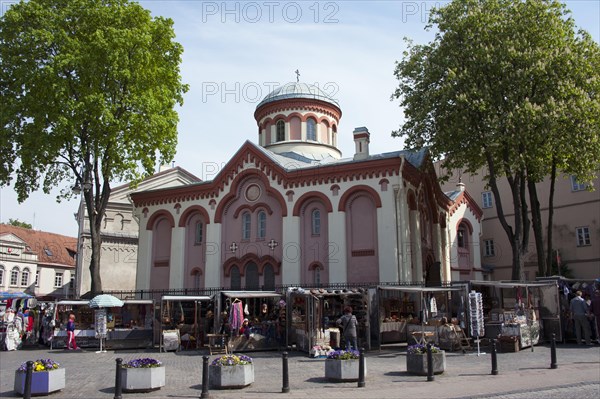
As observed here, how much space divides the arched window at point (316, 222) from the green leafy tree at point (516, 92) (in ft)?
23.1

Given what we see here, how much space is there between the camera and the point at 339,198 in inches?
1083

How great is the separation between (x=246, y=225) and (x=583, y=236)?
24.3m

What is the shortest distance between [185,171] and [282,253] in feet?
66.8

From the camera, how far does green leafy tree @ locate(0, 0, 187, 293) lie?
23906 mm

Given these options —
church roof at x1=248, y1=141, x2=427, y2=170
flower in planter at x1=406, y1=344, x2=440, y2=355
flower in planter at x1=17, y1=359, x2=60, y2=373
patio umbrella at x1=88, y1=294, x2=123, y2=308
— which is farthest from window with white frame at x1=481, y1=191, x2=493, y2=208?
flower in planter at x1=17, y1=359, x2=60, y2=373

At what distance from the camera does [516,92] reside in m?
22.8

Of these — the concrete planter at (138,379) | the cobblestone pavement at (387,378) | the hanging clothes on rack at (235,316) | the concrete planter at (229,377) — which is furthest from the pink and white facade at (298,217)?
the concrete planter at (138,379)

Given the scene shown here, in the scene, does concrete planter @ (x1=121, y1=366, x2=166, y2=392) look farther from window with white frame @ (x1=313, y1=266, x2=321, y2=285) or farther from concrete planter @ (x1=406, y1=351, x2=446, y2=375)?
window with white frame @ (x1=313, y1=266, x2=321, y2=285)

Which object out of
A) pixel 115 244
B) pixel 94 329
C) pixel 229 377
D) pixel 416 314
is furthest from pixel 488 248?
pixel 229 377

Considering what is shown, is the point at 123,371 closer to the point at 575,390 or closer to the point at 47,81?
the point at 575,390

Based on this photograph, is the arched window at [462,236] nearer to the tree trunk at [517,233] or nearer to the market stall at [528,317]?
the tree trunk at [517,233]

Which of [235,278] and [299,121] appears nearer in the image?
[235,278]

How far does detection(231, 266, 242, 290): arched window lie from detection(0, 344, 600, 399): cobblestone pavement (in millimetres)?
10346

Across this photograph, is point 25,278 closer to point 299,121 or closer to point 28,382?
point 299,121
